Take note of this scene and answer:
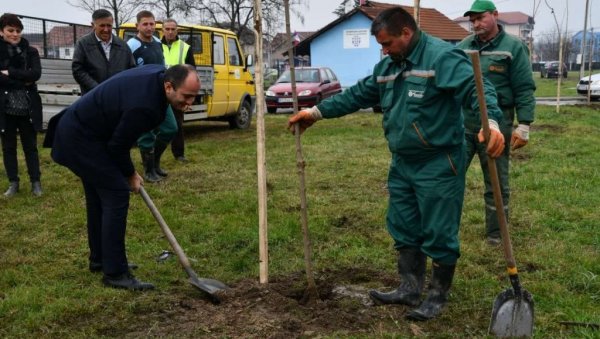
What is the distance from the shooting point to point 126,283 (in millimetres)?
4109

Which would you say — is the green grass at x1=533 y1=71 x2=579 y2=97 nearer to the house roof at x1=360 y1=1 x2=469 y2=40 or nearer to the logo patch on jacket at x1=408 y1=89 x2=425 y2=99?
the house roof at x1=360 y1=1 x2=469 y2=40

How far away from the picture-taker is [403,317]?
3.65m

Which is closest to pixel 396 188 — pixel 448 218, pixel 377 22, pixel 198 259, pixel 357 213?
pixel 448 218

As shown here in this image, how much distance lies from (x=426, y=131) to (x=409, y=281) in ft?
3.38

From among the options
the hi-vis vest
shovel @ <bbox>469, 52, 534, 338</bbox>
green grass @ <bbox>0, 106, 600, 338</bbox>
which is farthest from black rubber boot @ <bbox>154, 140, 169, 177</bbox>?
shovel @ <bbox>469, 52, 534, 338</bbox>

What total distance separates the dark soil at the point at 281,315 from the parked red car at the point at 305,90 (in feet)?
44.1

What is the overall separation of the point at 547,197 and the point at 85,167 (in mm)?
4847

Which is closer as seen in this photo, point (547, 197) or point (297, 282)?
point (297, 282)

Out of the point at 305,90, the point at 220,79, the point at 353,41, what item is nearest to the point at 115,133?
the point at 220,79

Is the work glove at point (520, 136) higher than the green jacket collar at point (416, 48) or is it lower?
lower

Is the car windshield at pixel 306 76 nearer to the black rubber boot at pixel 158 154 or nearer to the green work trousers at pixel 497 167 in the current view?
the black rubber boot at pixel 158 154

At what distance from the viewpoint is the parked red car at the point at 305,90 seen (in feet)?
58.3

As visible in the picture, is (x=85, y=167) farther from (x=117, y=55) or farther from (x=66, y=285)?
(x=117, y=55)

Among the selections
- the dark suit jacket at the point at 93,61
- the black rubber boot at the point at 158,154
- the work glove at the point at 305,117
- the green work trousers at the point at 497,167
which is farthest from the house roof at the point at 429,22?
the work glove at the point at 305,117
